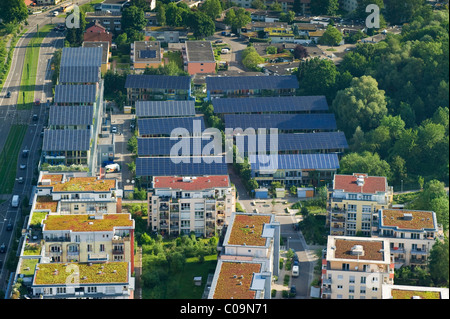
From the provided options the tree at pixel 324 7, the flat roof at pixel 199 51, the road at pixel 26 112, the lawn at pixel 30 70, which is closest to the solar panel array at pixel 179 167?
the road at pixel 26 112

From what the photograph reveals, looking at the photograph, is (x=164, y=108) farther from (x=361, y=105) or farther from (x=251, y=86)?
(x=361, y=105)

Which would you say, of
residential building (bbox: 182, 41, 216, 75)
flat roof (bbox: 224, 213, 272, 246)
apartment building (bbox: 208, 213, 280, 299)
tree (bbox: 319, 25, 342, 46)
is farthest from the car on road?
tree (bbox: 319, 25, 342, 46)

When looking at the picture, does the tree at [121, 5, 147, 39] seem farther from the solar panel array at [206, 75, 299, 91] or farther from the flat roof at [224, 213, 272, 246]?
the flat roof at [224, 213, 272, 246]

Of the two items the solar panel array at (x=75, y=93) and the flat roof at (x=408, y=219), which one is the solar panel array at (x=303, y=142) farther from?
the flat roof at (x=408, y=219)

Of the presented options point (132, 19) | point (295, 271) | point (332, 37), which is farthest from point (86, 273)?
point (132, 19)

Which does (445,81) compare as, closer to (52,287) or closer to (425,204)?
(425,204)

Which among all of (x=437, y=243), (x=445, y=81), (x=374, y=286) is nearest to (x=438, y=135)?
(x=445, y=81)

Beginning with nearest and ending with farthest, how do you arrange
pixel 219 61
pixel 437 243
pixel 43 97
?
pixel 437 243 → pixel 43 97 → pixel 219 61
